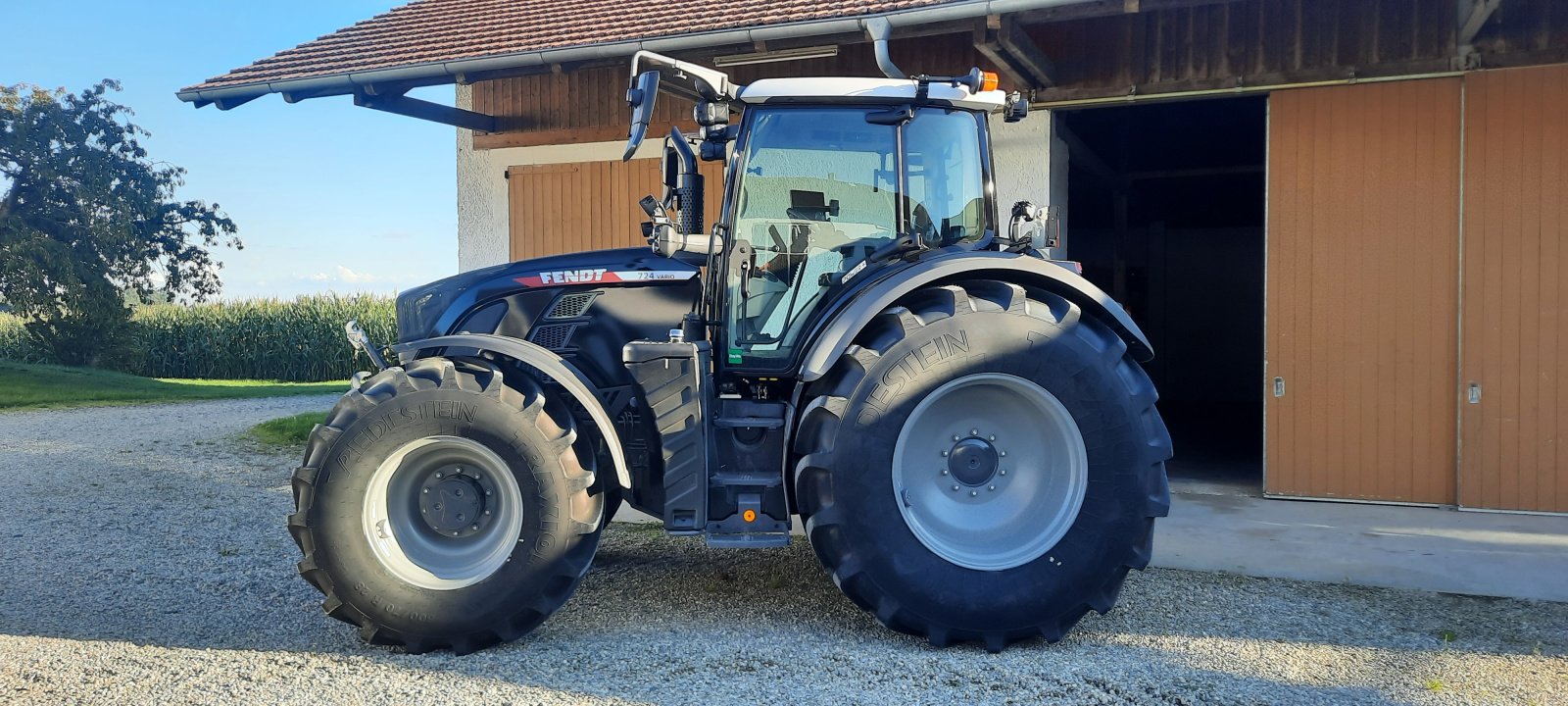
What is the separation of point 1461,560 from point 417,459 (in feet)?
15.8

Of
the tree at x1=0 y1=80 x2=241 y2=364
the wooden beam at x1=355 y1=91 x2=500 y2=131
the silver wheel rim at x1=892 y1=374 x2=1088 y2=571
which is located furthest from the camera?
the tree at x1=0 y1=80 x2=241 y2=364

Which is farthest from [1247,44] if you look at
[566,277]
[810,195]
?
[566,277]

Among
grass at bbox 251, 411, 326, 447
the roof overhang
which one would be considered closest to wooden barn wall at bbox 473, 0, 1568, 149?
the roof overhang

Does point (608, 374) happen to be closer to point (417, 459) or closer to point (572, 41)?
point (417, 459)

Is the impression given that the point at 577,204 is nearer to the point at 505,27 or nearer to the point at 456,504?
A: the point at 505,27

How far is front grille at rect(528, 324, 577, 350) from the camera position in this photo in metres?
4.39

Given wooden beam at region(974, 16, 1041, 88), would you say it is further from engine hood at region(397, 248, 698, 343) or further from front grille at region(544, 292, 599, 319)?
front grille at region(544, 292, 599, 319)

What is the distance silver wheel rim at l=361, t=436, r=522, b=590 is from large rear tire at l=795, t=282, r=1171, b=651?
1089 millimetres

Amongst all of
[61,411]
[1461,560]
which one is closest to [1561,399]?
[1461,560]

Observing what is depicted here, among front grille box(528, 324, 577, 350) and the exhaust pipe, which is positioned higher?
the exhaust pipe

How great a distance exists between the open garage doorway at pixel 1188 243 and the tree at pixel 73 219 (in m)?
19.8

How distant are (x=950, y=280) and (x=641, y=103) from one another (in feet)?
4.36

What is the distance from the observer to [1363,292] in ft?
22.1

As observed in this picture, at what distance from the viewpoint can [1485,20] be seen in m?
6.07
